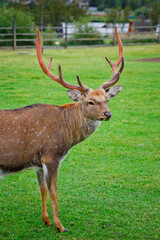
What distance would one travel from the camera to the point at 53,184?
482cm

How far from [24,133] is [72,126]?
71 cm

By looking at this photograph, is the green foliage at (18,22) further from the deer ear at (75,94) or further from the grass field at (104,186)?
the deer ear at (75,94)

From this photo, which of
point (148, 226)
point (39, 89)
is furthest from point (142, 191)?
point (39, 89)

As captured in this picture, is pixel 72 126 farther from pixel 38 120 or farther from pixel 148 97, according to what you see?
pixel 148 97

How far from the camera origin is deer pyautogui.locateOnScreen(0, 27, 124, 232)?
468 cm

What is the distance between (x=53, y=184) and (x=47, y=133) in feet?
2.25

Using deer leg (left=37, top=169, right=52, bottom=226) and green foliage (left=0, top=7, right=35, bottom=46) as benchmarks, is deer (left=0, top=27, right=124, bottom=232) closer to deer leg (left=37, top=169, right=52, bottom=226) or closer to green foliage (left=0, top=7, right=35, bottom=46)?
deer leg (left=37, top=169, right=52, bottom=226)

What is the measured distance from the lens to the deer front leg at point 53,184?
15.6 ft

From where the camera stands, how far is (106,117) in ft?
15.9

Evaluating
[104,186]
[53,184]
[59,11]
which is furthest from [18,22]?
[53,184]

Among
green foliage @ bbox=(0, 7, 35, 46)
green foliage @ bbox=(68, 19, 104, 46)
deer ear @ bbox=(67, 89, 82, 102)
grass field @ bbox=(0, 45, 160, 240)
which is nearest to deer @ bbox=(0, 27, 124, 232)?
deer ear @ bbox=(67, 89, 82, 102)

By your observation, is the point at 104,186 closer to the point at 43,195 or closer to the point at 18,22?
the point at 43,195

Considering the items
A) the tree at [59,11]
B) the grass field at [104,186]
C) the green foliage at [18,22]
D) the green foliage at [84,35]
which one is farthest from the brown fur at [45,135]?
the tree at [59,11]

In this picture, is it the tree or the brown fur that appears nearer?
the brown fur
